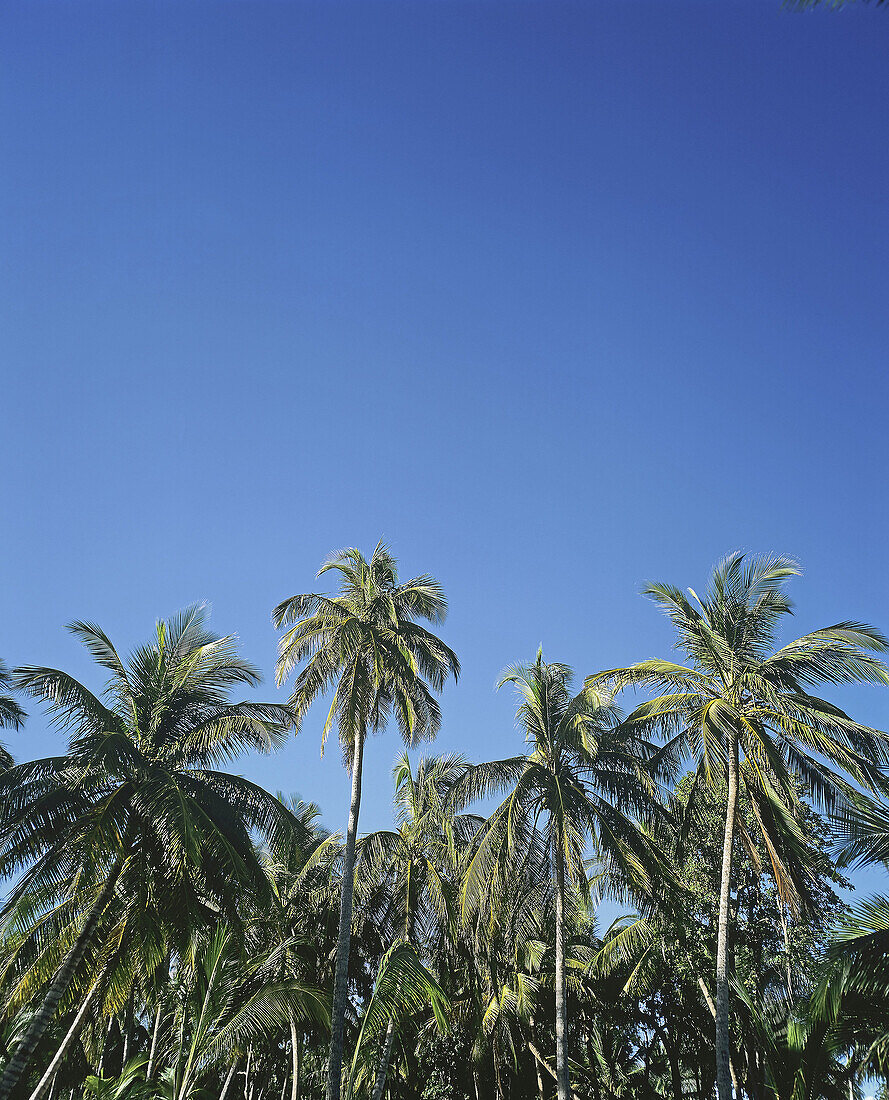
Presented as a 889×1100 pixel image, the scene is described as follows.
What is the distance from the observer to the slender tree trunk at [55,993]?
1295cm

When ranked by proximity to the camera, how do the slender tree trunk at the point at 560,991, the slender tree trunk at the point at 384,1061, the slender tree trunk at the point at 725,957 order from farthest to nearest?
1. the slender tree trunk at the point at 384,1061
2. the slender tree trunk at the point at 560,991
3. the slender tree trunk at the point at 725,957

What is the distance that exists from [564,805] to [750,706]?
15.2 feet

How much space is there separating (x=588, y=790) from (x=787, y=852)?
4354 mm

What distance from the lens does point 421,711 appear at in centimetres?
2064

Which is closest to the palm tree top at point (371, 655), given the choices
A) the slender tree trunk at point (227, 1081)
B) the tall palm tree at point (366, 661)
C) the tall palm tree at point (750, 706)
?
the tall palm tree at point (366, 661)

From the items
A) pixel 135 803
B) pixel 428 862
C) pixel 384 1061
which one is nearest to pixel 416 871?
pixel 428 862

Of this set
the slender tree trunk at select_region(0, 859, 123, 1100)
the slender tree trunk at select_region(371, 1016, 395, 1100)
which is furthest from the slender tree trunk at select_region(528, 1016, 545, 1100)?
the slender tree trunk at select_region(0, 859, 123, 1100)

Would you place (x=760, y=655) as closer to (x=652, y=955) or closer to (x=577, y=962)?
(x=652, y=955)

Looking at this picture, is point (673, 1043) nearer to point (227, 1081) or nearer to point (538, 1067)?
point (538, 1067)

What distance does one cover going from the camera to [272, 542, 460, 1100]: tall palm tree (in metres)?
19.8

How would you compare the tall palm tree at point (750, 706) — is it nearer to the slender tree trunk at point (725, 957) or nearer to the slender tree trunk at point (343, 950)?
the slender tree trunk at point (725, 957)

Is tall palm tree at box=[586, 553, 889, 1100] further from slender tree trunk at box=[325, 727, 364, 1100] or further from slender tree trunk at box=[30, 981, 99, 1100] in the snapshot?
slender tree trunk at box=[30, 981, 99, 1100]

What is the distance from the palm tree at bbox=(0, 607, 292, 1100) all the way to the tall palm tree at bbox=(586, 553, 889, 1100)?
7.97 m

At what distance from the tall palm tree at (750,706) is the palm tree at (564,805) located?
1.13 meters
